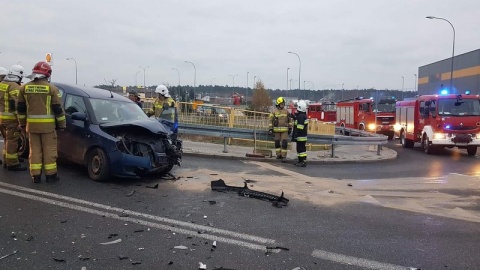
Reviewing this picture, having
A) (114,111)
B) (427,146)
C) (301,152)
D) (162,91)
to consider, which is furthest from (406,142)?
(114,111)

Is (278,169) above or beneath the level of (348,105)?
beneath

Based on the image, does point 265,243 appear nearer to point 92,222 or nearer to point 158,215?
point 158,215

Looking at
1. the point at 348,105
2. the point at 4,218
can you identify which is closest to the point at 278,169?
the point at 4,218

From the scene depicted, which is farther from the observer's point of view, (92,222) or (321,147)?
(321,147)

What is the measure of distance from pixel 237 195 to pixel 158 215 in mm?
1687

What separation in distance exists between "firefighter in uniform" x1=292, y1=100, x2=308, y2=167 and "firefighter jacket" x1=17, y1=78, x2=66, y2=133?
21.1ft

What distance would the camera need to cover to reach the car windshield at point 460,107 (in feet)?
51.9

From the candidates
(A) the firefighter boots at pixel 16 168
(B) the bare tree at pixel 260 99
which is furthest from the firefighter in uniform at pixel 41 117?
(B) the bare tree at pixel 260 99

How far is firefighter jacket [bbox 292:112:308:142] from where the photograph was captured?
11203 millimetres

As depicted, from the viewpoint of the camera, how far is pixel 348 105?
3012 cm

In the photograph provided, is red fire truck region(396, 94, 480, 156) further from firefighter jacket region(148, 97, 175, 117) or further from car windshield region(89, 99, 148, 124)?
car windshield region(89, 99, 148, 124)

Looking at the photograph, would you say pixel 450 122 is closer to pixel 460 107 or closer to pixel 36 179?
pixel 460 107

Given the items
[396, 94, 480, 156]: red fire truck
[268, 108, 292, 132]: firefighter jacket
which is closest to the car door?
[268, 108, 292, 132]: firefighter jacket

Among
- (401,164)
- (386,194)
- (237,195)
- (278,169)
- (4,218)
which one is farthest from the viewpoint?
(401,164)
